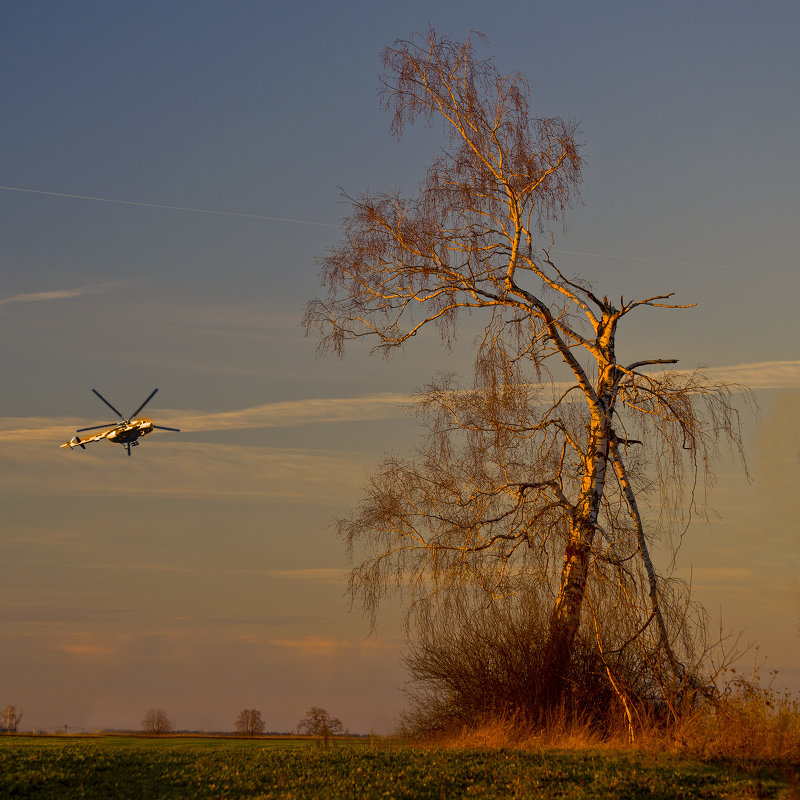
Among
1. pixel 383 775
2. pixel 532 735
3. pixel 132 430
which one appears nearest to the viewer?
pixel 383 775

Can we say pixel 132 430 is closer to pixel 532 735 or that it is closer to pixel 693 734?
pixel 532 735

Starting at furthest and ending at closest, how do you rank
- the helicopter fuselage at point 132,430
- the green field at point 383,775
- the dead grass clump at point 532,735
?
the helicopter fuselage at point 132,430 < the dead grass clump at point 532,735 < the green field at point 383,775

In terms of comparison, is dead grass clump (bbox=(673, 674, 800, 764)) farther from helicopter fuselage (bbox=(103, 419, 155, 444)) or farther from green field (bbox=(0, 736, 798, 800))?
helicopter fuselage (bbox=(103, 419, 155, 444))

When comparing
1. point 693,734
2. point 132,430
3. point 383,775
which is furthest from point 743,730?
point 132,430

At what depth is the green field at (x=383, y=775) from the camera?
480 inches

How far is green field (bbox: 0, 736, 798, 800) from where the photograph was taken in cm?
1220

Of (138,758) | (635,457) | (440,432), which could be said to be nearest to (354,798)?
(138,758)

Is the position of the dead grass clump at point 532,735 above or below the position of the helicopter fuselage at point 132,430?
below

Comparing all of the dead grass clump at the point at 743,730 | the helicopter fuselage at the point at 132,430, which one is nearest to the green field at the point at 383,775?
the dead grass clump at the point at 743,730

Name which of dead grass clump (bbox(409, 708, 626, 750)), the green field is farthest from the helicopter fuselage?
dead grass clump (bbox(409, 708, 626, 750))

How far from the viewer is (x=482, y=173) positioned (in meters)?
20.4

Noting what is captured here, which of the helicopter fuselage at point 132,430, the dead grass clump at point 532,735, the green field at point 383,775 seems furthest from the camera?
the helicopter fuselage at point 132,430

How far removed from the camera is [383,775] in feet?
42.9

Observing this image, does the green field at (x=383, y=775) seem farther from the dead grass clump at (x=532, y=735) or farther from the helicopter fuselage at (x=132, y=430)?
the helicopter fuselage at (x=132, y=430)
